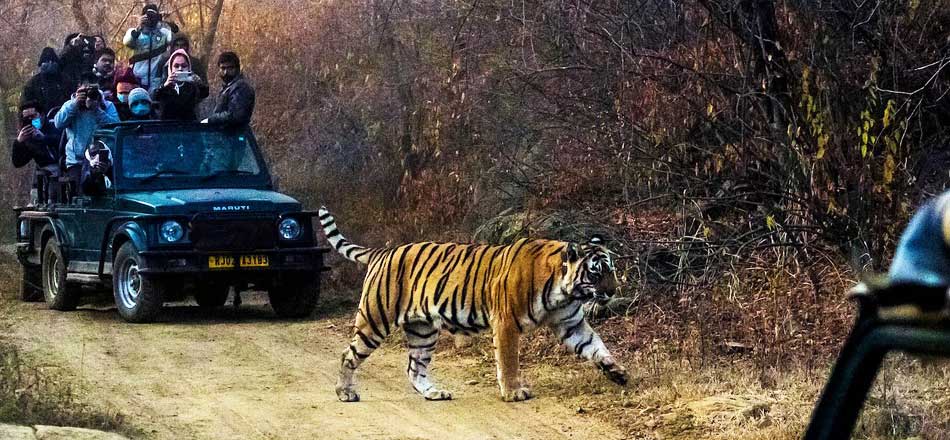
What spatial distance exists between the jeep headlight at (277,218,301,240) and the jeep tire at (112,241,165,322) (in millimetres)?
1116

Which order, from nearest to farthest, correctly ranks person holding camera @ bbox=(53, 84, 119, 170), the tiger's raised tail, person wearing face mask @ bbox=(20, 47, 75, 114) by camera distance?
the tiger's raised tail, person holding camera @ bbox=(53, 84, 119, 170), person wearing face mask @ bbox=(20, 47, 75, 114)

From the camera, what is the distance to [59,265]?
13383mm

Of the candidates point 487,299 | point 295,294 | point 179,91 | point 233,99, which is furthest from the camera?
point 179,91

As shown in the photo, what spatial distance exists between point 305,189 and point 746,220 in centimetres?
926

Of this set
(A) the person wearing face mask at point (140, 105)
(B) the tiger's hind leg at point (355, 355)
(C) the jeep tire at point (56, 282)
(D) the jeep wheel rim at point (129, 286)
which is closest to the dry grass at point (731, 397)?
(B) the tiger's hind leg at point (355, 355)

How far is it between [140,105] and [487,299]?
6.61m

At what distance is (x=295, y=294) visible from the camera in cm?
1265

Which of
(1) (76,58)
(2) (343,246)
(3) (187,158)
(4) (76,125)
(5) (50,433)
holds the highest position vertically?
(1) (76,58)

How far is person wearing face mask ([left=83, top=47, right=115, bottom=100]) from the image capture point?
14.2m

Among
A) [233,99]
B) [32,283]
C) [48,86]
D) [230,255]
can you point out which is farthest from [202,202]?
[48,86]

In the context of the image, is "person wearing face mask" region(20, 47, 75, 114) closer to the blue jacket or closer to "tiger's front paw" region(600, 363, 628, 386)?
the blue jacket

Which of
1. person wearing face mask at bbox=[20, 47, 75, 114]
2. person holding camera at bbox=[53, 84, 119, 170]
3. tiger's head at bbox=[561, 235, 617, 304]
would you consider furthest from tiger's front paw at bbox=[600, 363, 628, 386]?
person wearing face mask at bbox=[20, 47, 75, 114]

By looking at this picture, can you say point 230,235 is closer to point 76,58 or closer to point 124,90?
point 124,90

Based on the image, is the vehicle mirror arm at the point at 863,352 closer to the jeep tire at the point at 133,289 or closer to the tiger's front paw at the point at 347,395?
the tiger's front paw at the point at 347,395
